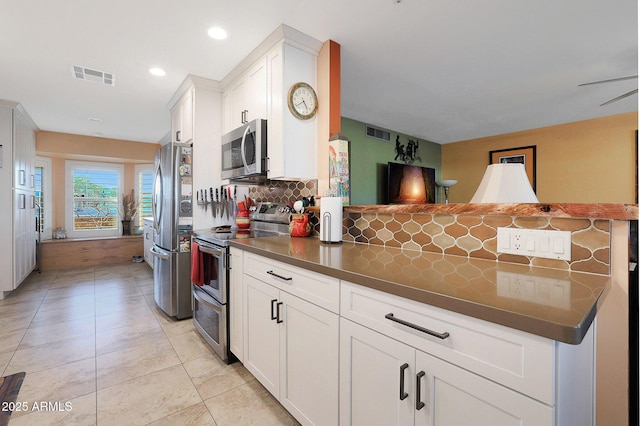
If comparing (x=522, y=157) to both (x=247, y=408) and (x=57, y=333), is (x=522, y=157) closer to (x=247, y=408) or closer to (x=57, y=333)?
(x=247, y=408)

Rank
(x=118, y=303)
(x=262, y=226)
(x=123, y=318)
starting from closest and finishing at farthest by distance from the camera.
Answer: (x=262, y=226)
(x=123, y=318)
(x=118, y=303)

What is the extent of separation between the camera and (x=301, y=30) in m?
2.19

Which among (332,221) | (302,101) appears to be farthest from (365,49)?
(332,221)

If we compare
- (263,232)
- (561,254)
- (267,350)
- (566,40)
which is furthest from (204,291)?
(566,40)

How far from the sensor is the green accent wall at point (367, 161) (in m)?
4.62

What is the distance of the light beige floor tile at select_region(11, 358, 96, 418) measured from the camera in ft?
5.80

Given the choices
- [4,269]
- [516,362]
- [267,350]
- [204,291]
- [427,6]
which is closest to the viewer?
[516,362]

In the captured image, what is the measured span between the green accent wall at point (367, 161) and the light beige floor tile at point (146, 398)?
3148 millimetres

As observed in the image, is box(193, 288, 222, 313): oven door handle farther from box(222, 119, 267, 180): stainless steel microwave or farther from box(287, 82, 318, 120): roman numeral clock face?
box(287, 82, 318, 120): roman numeral clock face

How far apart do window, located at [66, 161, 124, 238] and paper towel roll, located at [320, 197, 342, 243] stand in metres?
5.74

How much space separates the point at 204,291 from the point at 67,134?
4.65 meters

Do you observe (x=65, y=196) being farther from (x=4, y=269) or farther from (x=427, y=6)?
(x=427, y=6)

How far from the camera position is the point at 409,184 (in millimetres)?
5316

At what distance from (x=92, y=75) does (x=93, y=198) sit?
3736 millimetres
